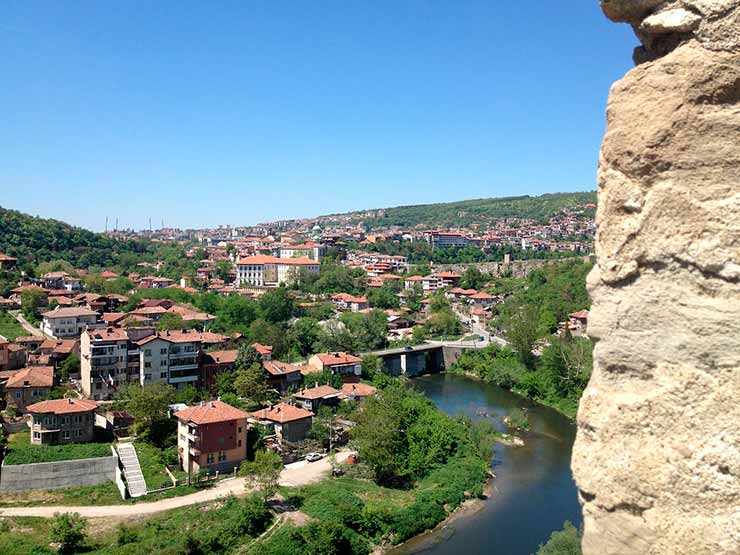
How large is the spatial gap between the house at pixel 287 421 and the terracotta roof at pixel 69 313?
447 inches

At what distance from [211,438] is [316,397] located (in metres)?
4.68

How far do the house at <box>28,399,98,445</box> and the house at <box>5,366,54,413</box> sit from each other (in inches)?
90.4

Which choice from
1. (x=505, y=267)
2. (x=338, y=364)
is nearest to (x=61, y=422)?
(x=338, y=364)

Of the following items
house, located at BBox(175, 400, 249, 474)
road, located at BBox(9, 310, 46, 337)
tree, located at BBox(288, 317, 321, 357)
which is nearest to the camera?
house, located at BBox(175, 400, 249, 474)

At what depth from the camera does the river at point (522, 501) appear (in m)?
11.7

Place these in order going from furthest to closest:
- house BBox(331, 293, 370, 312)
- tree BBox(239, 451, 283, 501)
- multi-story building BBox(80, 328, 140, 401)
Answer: house BBox(331, 293, 370, 312), multi-story building BBox(80, 328, 140, 401), tree BBox(239, 451, 283, 501)

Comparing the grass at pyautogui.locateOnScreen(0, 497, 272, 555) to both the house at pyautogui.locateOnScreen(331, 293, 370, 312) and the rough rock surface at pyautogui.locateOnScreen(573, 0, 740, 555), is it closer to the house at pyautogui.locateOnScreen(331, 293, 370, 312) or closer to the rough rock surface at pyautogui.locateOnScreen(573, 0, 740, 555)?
the rough rock surface at pyautogui.locateOnScreen(573, 0, 740, 555)

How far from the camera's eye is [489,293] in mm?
42125

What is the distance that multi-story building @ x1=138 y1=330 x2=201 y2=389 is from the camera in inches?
725

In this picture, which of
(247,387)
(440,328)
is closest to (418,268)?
(440,328)

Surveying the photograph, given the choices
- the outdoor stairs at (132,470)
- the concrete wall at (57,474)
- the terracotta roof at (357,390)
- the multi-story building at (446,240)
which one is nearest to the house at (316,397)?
the terracotta roof at (357,390)

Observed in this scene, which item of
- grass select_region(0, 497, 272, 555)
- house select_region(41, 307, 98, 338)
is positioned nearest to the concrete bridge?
house select_region(41, 307, 98, 338)

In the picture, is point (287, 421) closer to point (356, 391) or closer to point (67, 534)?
point (356, 391)

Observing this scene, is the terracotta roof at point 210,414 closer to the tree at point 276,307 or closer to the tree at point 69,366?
the tree at point 69,366
